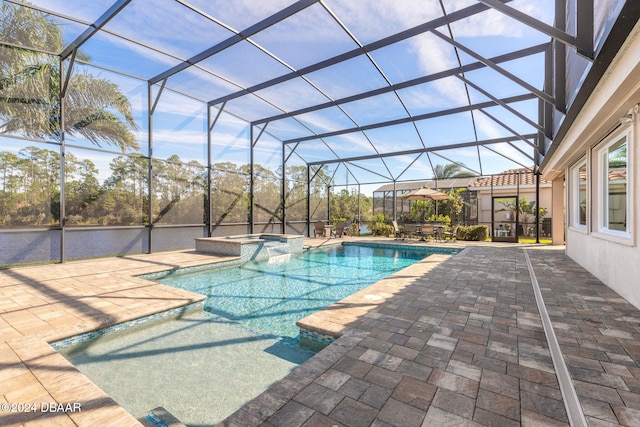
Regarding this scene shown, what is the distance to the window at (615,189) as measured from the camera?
4133 millimetres

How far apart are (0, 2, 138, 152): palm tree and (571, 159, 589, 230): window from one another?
39.1 feet

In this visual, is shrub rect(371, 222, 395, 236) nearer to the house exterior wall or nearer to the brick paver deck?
the house exterior wall

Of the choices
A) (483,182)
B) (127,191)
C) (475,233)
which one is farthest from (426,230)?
(127,191)

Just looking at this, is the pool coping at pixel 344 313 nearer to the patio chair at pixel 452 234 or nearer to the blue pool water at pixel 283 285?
the blue pool water at pixel 283 285

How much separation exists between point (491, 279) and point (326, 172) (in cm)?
1148

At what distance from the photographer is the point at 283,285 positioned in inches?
248

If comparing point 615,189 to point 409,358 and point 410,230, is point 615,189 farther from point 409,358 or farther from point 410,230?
point 410,230

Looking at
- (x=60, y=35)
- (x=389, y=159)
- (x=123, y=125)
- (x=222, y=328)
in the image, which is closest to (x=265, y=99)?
(x=123, y=125)

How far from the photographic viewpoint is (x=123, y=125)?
27.6 feet

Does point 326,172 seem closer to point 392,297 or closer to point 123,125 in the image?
point 123,125

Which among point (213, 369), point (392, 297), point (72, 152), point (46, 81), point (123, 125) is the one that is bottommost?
point (213, 369)

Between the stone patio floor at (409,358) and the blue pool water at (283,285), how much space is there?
87 centimetres

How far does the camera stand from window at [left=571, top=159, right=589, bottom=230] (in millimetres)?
6634

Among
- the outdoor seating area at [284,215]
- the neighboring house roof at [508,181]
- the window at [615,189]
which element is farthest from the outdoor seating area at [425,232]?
the window at [615,189]
